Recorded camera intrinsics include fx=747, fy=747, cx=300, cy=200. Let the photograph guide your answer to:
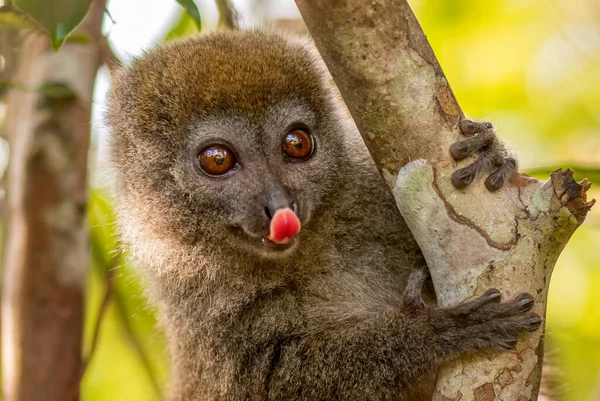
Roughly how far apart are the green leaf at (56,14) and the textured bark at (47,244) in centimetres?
167

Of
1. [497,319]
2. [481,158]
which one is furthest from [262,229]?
[497,319]

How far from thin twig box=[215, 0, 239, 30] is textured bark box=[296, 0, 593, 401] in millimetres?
3032

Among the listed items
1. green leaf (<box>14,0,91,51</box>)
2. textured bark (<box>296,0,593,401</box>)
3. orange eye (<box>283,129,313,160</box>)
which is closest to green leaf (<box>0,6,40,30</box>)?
green leaf (<box>14,0,91,51</box>)

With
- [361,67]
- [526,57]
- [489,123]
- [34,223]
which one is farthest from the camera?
[526,57]

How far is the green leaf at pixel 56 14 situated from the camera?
3713 millimetres

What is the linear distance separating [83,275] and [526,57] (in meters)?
6.90

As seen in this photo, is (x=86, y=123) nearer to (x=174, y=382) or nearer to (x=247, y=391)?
(x=174, y=382)

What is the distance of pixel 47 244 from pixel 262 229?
6.80ft

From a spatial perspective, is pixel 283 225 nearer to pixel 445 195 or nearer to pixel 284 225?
pixel 284 225

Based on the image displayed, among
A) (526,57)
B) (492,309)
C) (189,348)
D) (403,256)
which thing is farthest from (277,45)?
(526,57)

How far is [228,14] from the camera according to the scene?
20.9 ft

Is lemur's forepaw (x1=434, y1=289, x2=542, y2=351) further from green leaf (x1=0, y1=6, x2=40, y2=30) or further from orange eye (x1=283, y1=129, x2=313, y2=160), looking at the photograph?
green leaf (x1=0, y1=6, x2=40, y2=30)

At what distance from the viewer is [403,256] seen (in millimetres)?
4902

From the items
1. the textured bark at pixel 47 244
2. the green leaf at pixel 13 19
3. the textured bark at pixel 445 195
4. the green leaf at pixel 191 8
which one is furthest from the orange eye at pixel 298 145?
the textured bark at pixel 47 244
